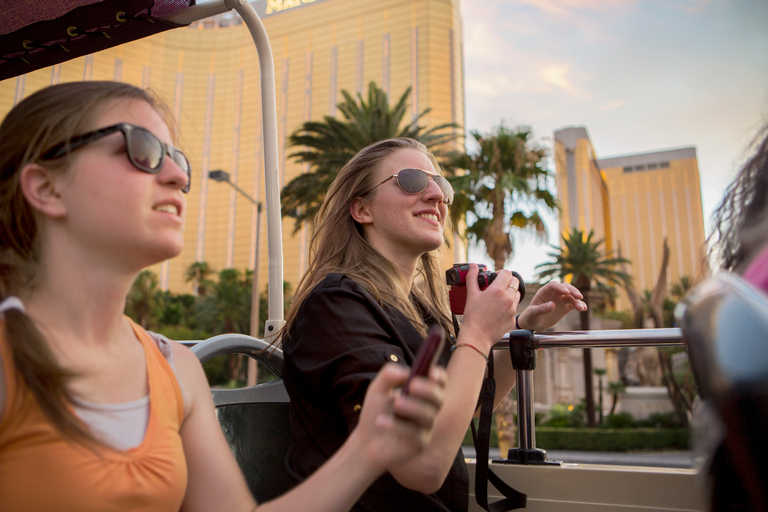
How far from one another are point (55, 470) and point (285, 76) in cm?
8121

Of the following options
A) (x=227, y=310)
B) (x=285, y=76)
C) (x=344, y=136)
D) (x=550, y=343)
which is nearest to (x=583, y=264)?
(x=344, y=136)

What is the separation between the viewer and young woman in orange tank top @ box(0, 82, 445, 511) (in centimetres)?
93

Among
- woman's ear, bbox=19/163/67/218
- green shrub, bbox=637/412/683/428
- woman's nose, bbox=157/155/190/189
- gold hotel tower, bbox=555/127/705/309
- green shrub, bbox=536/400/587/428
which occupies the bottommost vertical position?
green shrub, bbox=637/412/683/428

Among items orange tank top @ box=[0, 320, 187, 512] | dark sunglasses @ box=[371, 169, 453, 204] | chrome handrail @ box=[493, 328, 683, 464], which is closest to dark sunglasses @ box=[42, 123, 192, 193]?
orange tank top @ box=[0, 320, 187, 512]

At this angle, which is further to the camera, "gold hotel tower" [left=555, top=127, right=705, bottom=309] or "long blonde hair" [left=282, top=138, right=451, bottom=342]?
"gold hotel tower" [left=555, top=127, right=705, bottom=309]

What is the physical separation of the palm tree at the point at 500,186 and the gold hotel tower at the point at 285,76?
48.1 meters

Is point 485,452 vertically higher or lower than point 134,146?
lower

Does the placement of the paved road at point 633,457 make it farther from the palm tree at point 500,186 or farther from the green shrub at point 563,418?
the palm tree at point 500,186

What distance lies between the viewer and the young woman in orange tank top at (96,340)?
0.93 m

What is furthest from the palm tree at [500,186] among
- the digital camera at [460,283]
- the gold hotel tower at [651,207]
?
the gold hotel tower at [651,207]

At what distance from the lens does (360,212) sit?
2.31 m

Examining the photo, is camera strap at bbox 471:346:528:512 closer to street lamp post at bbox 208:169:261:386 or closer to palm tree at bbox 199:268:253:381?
street lamp post at bbox 208:169:261:386

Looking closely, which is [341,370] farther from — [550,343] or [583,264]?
[583,264]

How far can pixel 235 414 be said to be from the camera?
1987 millimetres
